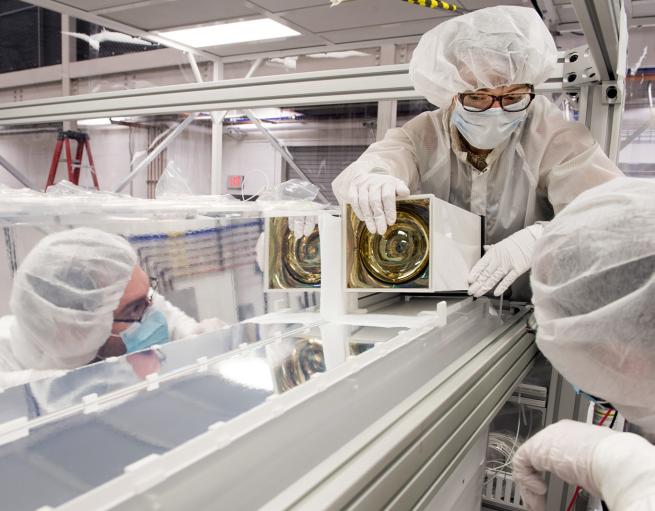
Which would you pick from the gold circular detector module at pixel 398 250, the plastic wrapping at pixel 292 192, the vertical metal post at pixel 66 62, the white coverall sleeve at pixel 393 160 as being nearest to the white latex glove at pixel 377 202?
the gold circular detector module at pixel 398 250

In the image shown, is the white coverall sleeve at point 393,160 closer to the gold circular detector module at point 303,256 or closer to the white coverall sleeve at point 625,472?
the gold circular detector module at point 303,256

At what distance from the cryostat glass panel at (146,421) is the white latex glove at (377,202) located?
347 millimetres

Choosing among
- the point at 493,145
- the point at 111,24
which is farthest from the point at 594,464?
the point at 111,24

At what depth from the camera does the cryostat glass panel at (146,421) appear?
473 millimetres

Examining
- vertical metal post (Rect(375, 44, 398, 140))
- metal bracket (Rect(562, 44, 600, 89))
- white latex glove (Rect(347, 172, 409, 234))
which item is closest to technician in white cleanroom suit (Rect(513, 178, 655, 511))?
white latex glove (Rect(347, 172, 409, 234))

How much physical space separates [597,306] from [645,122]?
3274 millimetres

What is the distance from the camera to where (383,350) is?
0.90 meters

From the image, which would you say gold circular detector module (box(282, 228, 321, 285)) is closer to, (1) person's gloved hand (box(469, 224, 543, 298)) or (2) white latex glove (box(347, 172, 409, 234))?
(2) white latex glove (box(347, 172, 409, 234))

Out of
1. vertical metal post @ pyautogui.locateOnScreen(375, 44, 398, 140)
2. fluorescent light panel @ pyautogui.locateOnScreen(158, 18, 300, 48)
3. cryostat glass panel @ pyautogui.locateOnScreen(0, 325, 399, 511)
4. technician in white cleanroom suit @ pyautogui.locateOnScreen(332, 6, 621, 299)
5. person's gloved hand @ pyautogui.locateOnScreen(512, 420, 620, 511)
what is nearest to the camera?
cryostat glass panel @ pyautogui.locateOnScreen(0, 325, 399, 511)

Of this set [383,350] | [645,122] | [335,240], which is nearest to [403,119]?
[645,122]

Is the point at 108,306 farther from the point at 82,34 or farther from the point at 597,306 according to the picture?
the point at 82,34

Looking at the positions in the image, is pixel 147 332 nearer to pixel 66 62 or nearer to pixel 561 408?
pixel 561 408

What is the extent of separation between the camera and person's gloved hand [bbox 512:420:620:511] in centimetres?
83

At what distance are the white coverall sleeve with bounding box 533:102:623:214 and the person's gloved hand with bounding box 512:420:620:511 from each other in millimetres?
759
